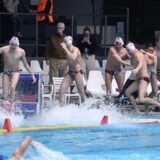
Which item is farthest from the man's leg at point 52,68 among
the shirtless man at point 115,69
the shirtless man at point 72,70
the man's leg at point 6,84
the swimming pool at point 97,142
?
the swimming pool at point 97,142

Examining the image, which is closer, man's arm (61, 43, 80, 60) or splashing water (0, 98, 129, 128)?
splashing water (0, 98, 129, 128)

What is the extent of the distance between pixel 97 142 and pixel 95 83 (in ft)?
18.6

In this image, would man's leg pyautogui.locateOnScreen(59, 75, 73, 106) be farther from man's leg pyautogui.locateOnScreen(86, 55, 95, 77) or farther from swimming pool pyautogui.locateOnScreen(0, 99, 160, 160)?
man's leg pyautogui.locateOnScreen(86, 55, 95, 77)

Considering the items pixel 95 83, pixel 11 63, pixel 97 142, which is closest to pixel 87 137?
pixel 97 142

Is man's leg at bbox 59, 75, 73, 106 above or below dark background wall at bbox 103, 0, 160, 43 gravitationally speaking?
below

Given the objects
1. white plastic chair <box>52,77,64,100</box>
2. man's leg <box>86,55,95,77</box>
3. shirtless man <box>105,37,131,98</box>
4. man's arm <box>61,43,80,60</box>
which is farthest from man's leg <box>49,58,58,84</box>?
man's arm <box>61,43,80,60</box>

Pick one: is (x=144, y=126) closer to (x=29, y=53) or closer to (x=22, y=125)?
(x=22, y=125)

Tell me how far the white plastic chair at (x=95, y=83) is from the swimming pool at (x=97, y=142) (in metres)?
3.38

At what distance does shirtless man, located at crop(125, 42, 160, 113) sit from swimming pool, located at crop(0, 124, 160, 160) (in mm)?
1419

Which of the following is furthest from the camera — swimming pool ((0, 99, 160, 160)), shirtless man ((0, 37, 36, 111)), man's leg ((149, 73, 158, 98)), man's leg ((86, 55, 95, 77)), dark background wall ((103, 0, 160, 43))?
dark background wall ((103, 0, 160, 43))

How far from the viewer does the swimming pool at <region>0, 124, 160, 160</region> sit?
10.8 metres

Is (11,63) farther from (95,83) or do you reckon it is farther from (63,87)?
(95,83)

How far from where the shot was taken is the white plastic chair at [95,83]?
17.6 meters

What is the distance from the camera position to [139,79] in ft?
52.1
